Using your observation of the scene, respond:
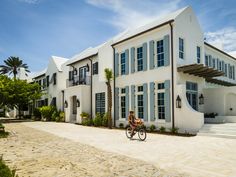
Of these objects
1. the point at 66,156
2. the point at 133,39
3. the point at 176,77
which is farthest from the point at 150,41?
the point at 66,156

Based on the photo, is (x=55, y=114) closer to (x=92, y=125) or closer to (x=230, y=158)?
(x=92, y=125)

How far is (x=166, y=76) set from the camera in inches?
640

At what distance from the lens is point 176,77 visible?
51.3 ft

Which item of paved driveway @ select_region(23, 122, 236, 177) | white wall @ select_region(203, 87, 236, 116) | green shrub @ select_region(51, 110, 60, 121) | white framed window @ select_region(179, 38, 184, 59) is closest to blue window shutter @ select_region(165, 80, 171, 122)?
white framed window @ select_region(179, 38, 184, 59)

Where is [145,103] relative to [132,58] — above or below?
below

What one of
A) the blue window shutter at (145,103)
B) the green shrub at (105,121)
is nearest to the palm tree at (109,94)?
the green shrub at (105,121)

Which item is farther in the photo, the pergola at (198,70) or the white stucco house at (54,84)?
the white stucco house at (54,84)

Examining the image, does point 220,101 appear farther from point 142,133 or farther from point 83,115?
point 83,115

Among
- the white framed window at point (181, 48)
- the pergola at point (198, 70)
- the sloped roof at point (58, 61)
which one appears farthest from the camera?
the sloped roof at point (58, 61)

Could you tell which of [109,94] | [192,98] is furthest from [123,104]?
[192,98]

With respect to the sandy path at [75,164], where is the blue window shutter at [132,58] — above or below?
above

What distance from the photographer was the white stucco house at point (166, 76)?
15625 mm

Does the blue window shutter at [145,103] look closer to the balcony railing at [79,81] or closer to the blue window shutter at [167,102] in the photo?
the blue window shutter at [167,102]

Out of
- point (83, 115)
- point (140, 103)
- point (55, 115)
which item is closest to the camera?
point (140, 103)
